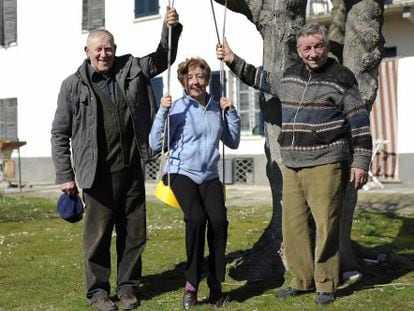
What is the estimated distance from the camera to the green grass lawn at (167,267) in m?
5.54

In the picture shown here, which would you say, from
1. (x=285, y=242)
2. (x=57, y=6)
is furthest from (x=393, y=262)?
(x=57, y=6)

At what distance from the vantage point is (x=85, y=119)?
539 centimetres

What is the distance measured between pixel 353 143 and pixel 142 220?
1759mm

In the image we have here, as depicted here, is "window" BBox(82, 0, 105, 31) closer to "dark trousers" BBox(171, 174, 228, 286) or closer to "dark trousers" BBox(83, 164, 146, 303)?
"dark trousers" BBox(83, 164, 146, 303)

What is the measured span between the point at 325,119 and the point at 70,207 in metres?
2.05

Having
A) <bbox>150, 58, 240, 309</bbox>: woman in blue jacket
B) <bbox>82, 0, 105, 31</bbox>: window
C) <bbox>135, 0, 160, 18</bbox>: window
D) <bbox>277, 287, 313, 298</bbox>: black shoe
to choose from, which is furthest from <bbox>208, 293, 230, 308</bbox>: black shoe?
<bbox>82, 0, 105, 31</bbox>: window

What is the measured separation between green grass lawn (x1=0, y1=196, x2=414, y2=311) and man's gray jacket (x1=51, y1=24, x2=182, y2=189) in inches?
43.3

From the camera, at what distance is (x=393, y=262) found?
6664 millimetres

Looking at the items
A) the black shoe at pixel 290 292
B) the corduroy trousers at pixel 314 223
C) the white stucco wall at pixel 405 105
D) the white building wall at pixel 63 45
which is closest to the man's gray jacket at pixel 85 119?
the corduroy trousers at pixel 314 223

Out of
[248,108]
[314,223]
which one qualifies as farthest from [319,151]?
[248,108]

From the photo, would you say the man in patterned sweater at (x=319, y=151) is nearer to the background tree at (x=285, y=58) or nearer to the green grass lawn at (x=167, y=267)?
the green grass lawn at (x=167, y=267)

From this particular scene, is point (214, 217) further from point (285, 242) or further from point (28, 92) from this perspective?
point (28, 92)

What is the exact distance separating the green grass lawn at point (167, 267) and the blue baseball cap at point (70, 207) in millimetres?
702

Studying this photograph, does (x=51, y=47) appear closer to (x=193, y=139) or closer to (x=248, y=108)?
(x=248, y=108)
